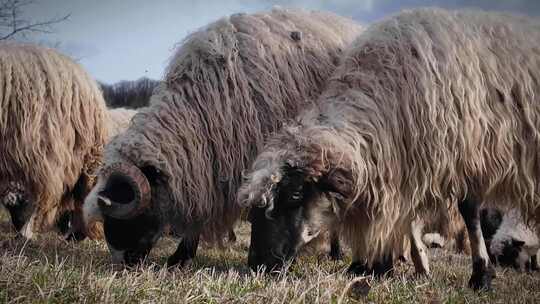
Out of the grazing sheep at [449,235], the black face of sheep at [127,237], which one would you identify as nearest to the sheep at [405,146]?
the black face of sheep at [127,237]

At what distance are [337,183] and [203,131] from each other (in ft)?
5.43

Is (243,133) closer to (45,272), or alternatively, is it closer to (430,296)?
(430,296)

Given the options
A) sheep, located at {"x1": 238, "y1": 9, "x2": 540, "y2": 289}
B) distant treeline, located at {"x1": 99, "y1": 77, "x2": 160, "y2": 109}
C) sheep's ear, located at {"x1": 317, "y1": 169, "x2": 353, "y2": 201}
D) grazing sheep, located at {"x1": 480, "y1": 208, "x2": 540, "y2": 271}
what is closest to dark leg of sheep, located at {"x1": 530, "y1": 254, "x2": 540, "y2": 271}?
grazing sheep, located at {"x1": 480, "y1": 208, "x2": 540, "y2": 271}

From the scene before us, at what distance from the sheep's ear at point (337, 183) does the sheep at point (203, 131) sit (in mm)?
1238

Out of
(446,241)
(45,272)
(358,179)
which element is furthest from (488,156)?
(446,241)

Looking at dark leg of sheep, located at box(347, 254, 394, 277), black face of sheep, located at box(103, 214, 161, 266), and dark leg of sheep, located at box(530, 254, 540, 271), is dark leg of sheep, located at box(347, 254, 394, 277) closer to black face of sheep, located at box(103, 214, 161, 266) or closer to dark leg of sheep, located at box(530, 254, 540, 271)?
black face of sheep, located at box(103, 214, 161, 266)

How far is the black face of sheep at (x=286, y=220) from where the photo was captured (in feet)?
11.3

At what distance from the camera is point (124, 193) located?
4.26m

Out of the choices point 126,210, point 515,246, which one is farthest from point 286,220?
point 515,246

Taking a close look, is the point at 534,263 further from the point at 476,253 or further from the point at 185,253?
the point at 185,253

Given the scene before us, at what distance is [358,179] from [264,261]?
0.87 m

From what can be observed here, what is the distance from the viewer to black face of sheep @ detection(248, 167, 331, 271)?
345cm

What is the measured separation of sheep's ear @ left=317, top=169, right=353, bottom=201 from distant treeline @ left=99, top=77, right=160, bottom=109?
1372 cm

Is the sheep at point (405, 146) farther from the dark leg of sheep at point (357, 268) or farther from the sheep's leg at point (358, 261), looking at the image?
the dark leg of sheep at point (357, 268)
